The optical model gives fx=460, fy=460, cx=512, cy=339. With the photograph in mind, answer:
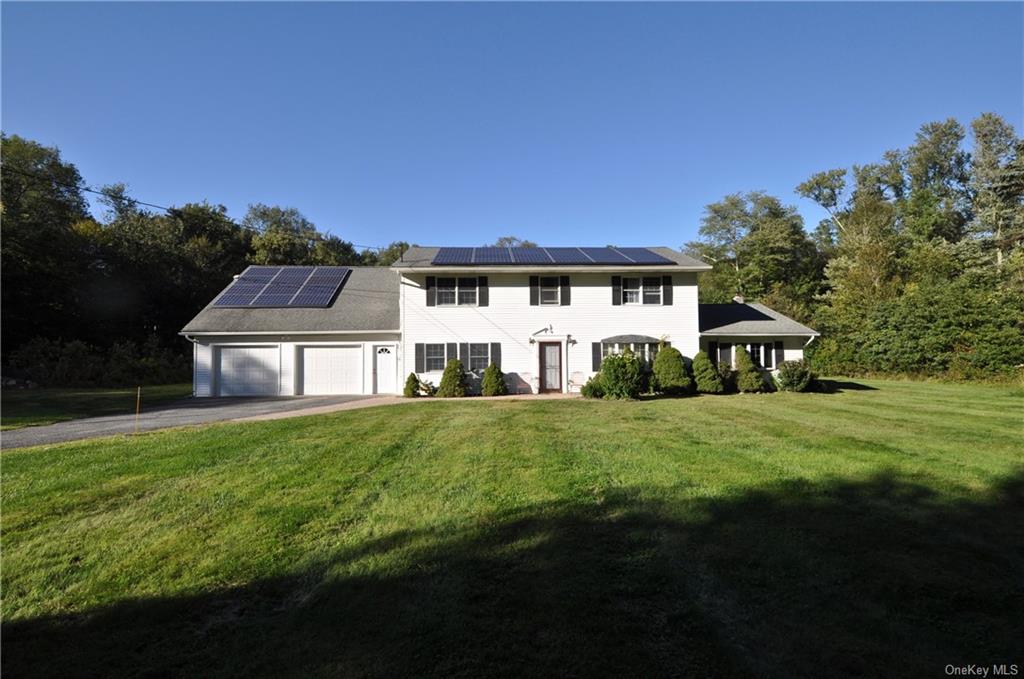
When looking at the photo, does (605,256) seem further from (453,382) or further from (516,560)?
(516,560)

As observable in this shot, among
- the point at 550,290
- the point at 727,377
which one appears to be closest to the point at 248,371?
the point at 550,290

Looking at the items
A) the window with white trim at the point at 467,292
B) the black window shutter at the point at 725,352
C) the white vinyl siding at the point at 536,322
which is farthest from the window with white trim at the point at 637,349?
the window with white trim at the point at 467,292

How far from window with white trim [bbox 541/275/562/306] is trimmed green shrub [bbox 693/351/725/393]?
5.56m

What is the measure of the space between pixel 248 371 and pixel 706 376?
17048 mm

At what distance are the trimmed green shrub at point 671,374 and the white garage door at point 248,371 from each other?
14.2 m

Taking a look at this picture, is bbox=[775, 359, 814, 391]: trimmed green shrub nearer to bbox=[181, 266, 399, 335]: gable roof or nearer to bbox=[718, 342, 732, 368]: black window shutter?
bbox=[718, 342, 732, 368]: black window shutter

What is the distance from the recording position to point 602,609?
9.62ft

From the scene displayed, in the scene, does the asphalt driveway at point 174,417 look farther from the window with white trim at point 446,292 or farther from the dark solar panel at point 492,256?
the dark solar panel at point 492,256

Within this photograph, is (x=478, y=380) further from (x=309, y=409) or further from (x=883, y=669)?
(x=883, y=669)

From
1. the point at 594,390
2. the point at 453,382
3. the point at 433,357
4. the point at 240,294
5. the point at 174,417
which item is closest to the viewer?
the point at 174,417

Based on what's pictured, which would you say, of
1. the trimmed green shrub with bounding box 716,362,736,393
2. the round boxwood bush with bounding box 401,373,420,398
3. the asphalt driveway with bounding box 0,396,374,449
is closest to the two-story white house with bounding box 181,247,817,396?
the round boxwood bush with bounding box 401,373,420,398

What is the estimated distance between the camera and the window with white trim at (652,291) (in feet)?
58.7

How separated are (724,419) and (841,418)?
2587mm

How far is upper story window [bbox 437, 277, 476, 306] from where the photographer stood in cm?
1764
